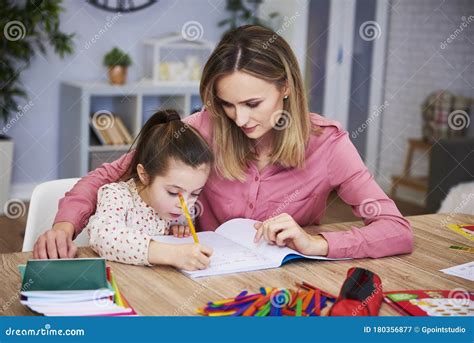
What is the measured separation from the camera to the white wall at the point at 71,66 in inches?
165

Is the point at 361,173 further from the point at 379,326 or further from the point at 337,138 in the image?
the point at 379,326

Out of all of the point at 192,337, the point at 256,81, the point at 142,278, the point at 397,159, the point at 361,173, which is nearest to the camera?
the point at 192,337


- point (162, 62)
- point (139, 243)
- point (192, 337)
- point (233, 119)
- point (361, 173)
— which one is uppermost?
point (162, 62)

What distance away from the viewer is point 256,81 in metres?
1.54

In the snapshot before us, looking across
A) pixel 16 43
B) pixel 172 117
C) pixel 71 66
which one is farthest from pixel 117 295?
pixel 71 66

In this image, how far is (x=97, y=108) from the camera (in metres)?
4.32

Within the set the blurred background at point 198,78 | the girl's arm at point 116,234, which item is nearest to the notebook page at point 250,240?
the girl's arm at point 116,234

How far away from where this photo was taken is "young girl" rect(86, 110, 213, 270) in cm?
132

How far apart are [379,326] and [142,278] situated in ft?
1.37

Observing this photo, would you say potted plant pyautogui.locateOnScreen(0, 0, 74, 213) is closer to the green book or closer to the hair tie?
the hair tie

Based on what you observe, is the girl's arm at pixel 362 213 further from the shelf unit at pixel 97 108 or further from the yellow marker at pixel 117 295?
the shelf unit at pixel 97 108

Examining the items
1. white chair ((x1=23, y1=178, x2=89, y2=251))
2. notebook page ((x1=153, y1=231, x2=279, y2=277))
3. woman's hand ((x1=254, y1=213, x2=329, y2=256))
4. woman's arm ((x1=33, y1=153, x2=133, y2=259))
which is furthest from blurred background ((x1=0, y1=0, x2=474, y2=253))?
woman's hand ((x1=254, y1=213, x2=329, y2=256))

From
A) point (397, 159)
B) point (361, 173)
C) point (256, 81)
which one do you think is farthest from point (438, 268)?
point (397, 159)

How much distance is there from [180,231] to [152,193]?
4.6 inches
